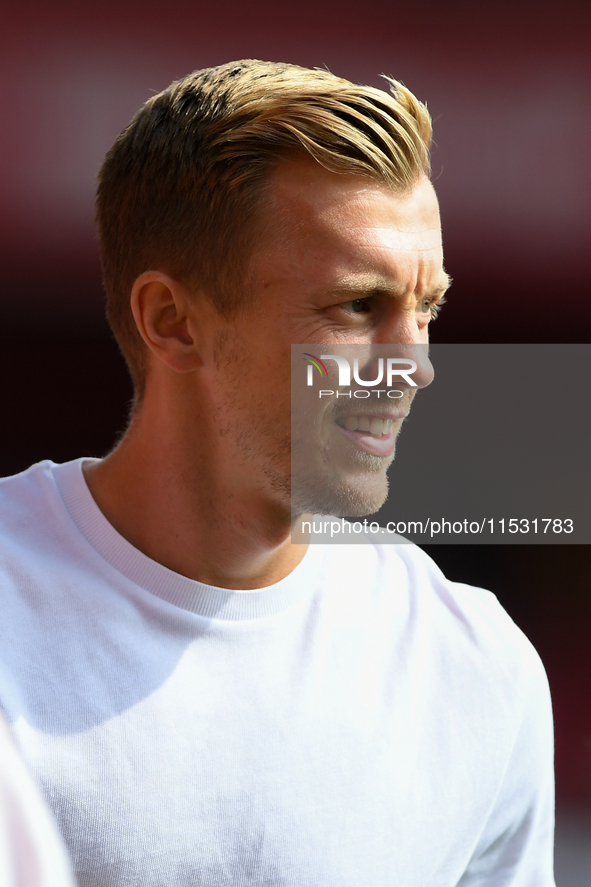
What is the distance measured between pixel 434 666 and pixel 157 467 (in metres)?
0.39

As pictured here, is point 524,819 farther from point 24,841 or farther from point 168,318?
point 24,841

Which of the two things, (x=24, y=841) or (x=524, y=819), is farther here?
Result: (x=524, y=819)

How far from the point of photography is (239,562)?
884 mm

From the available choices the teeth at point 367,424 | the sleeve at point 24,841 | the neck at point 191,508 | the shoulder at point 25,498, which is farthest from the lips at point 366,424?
the sleeve at point 24,841

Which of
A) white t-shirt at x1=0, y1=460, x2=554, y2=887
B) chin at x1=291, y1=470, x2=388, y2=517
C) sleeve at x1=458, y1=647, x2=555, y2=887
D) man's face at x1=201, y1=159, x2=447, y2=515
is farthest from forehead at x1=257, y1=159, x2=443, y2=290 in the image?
sleeve at x1=458, y1=647, x2=555, y2=887

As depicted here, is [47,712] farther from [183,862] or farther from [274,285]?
[274,285]

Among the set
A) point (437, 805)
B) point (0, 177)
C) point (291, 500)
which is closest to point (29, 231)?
point (0, 177)

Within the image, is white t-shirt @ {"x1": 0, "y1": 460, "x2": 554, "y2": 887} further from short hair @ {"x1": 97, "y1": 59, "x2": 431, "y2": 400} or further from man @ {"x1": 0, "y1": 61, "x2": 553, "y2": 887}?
short hair @ {"x1": 97, "y1": 59, "x2": 431, "y2": 400}

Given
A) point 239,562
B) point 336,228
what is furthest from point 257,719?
point 336,228

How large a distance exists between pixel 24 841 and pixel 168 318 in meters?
0.65

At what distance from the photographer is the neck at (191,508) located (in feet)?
2.84

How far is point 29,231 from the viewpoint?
4.22 feet

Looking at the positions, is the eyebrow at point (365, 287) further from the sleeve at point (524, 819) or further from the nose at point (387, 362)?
the sleeve at point (524, 819)

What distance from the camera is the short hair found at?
2.64 ft
